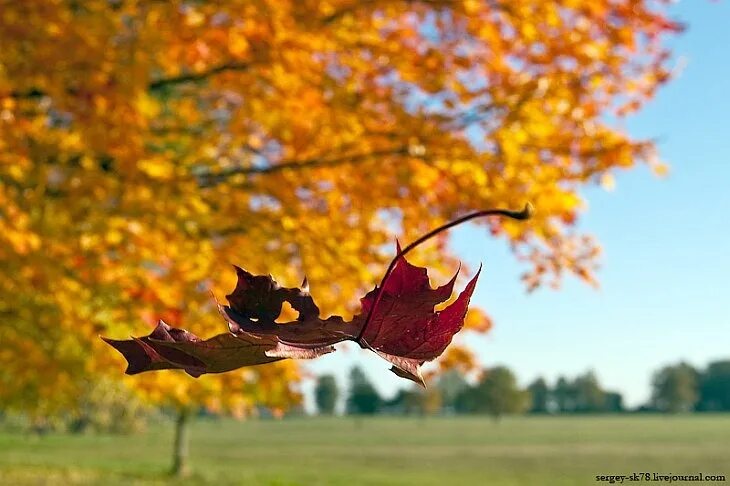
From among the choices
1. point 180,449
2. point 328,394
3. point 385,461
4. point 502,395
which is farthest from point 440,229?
point 328,394

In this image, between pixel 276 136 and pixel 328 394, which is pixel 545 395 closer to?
pixel 328 394

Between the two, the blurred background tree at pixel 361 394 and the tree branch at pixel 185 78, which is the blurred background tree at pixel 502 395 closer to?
the blurred background tree at pixel 361 394

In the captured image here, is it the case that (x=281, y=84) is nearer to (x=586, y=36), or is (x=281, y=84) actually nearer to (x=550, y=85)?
(x=550, y=85)

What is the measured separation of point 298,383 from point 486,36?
349cm

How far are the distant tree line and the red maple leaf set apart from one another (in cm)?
7746

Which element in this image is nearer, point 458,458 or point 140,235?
point 140,235

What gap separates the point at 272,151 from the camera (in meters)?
6.55

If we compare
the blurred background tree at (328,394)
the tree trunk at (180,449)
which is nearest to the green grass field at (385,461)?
the tree trunk at (180,449)

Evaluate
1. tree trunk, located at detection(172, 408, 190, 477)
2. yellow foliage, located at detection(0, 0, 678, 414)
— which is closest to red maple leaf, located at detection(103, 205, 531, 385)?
yellow foliage, located at detection(0, 0, 678, 414)

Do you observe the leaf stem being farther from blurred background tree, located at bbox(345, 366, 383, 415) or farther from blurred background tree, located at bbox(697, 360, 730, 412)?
blurred background tree, located at bbox(697, 360, 730, 412)

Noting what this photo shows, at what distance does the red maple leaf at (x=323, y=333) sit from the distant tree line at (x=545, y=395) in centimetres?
7746

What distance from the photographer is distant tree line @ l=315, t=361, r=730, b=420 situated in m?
89.4

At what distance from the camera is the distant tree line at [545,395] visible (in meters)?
89.4

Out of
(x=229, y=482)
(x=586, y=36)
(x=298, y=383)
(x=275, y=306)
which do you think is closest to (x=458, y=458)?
(x=229, y=482)
